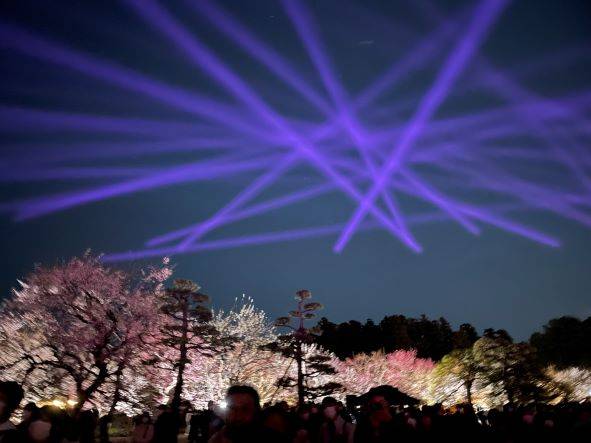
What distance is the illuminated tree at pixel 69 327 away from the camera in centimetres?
2123

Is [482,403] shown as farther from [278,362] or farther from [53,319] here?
[53,319]

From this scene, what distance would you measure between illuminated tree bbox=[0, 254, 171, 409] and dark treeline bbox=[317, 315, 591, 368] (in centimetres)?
3081

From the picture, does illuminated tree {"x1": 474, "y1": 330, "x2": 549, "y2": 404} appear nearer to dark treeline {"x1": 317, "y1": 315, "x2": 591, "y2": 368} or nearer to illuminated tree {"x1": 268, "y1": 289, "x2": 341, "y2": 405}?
illuminated tree {"x1": 268, "y1": 289, "x2": 341, "y2": 405}

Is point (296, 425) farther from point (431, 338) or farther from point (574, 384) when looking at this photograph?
point (431, 338)

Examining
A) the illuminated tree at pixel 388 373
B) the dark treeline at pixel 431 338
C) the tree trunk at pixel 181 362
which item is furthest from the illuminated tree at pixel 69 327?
the dark treeline at pixel 431 338

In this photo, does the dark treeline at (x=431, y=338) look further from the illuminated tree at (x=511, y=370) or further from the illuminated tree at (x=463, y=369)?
the illuminated tree at (x=511, y=370)

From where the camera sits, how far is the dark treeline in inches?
2250

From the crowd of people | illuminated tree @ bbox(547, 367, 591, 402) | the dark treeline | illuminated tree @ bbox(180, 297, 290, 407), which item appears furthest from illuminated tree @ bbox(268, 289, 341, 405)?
the dark treeline

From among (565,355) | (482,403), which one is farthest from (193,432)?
(565,355)

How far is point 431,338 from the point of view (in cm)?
7344

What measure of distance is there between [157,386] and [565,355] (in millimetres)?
56809

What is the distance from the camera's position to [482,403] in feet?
119

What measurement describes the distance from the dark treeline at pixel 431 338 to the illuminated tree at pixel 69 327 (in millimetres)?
30806

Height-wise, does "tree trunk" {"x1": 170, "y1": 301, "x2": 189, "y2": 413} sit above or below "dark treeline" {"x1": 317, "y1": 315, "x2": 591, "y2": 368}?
below
